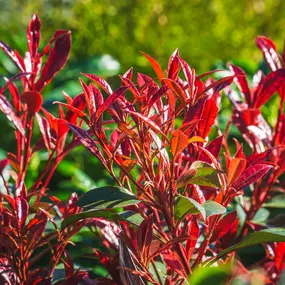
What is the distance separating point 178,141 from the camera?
0.88 meters

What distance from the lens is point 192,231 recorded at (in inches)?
39.7

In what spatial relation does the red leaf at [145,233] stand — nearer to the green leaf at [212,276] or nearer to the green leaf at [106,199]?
the green leaf at [106,199]

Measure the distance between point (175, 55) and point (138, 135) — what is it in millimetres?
169

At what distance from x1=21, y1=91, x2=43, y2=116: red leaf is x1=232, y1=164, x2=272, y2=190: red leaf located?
0.39 metres

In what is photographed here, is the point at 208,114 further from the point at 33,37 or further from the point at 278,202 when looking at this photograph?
the point at 278,202

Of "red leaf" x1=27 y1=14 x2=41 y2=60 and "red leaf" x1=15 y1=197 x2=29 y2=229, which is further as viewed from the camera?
"red leaf" x1=27 y1=14 x2=41 y2=60

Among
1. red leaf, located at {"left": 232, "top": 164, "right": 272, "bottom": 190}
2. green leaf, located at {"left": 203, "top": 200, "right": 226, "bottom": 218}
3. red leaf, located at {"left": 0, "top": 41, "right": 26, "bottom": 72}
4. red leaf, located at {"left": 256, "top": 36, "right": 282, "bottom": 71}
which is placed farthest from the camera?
red leaf, located at {"left": 256, "top": 36, "right": 282, "bottom": 71}

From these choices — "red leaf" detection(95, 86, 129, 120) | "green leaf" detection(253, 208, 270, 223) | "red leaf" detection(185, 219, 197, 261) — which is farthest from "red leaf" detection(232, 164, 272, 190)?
"green leaf" detection(253, 208, 270, 223)

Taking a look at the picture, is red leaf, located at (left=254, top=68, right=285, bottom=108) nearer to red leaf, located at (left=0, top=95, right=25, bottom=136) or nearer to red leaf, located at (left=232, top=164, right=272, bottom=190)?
red leaf, located at (left=232, top=164, right=272, bottom=190)

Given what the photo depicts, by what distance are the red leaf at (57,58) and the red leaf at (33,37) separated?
0.04 m

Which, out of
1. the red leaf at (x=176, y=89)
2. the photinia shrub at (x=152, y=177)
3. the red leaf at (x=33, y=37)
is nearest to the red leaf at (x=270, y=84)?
the photinia shrub at (x=152, y=177)

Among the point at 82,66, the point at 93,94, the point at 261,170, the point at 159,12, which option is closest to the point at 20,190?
the point at 93,94

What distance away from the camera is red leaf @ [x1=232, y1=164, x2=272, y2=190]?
37.0 inches

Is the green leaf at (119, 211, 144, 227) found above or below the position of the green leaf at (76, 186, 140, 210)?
below
